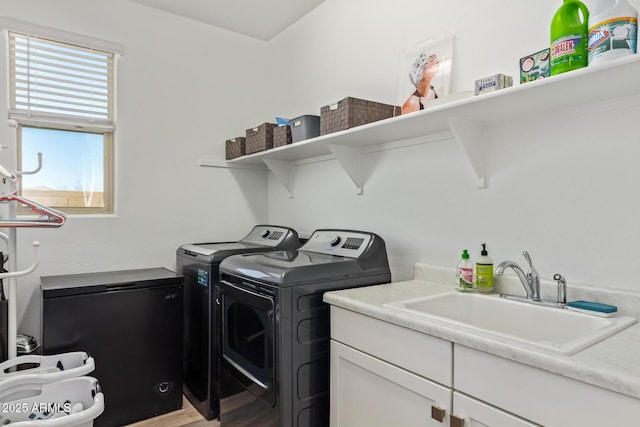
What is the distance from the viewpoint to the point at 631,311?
1295 millimetres

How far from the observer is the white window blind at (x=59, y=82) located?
2371 millimetres

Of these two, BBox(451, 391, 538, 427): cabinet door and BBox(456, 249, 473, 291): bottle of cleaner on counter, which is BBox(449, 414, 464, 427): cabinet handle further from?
BBox(456, 249, 473, 291): bottle of cleaner on counter

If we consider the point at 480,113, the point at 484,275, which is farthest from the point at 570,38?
the point at 484,275

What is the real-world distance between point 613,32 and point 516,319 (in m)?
1.00

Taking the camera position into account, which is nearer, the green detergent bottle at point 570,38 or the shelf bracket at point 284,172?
the green detergent bottle at point 570,38

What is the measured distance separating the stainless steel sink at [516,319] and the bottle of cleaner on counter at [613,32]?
80 centimetres

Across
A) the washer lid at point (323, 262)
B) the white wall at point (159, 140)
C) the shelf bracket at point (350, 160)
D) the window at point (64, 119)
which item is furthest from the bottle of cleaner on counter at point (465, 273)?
the window at point (64, 119)

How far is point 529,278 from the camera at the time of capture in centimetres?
149

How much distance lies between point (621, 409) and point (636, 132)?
0.94 m

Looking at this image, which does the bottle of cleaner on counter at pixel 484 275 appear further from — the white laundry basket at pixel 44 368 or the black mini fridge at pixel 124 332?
the white laundry basket at pixel 44 368

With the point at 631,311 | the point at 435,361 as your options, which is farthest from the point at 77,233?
the point at 631,311

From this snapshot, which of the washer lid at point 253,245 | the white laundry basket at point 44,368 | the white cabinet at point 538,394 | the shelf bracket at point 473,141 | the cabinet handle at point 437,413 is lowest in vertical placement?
the white laundry basket at point 44,368

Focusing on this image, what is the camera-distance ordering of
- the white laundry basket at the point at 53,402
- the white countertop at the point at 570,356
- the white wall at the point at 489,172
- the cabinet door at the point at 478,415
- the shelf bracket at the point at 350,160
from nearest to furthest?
the white countertop at the point at 570,356 < the cabinet door at the point at 478,415 < the white wall at the point at 489,172 < the white laundry basket at the point at 53,402 < the shelf bracket at the point at 350,160

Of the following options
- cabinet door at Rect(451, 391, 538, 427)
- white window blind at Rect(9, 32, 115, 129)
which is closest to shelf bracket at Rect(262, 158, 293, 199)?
white window blind at Rect(9, 32, 115, 129)
